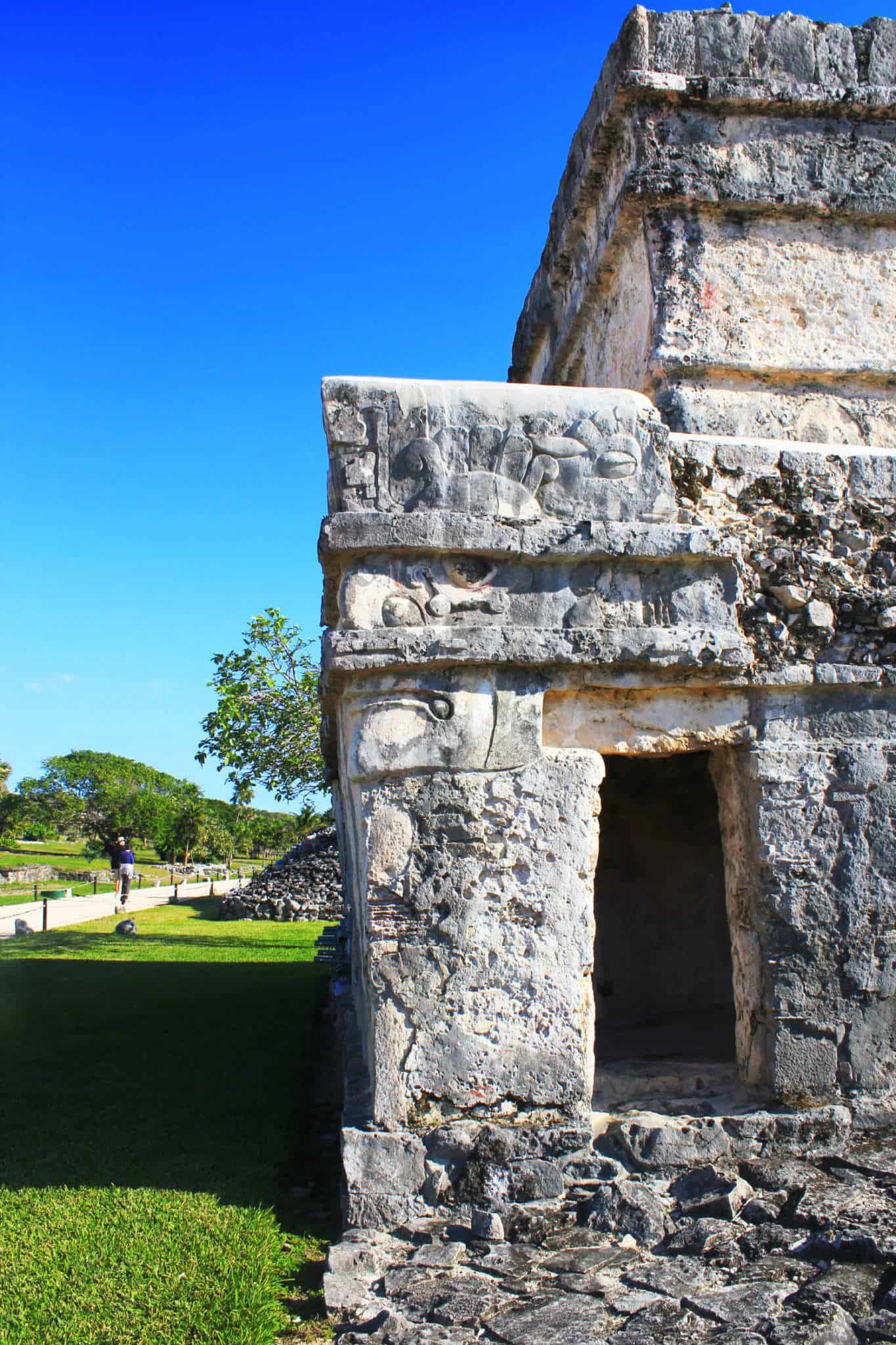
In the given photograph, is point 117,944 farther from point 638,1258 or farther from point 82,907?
point 638,1258

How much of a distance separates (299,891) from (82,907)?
4303 millimetres

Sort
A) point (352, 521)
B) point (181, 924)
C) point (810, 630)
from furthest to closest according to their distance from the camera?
point (181, 924)
point (810, 630)
point (352, 521)

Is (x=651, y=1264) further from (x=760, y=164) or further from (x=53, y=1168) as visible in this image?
(x=760, y=164)

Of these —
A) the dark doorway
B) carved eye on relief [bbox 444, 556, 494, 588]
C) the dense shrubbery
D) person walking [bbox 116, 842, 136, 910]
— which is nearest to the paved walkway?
person walking [bbox 116, 842, 136, 910]

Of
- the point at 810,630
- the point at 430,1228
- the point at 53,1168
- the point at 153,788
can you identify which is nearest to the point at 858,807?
the point at 810,630

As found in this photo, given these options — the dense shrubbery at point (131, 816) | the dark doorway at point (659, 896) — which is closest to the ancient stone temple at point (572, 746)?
the dark doorway at point (659, 896)

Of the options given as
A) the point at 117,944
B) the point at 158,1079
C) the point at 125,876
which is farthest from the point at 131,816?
the point at 158,1079

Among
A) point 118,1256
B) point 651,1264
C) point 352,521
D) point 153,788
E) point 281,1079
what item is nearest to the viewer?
point 651,1264

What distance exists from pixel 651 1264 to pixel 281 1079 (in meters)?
2.87

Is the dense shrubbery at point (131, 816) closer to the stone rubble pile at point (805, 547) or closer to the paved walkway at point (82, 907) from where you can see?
the paved walkway at point (82, 907)

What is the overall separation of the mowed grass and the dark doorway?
1.92 metres

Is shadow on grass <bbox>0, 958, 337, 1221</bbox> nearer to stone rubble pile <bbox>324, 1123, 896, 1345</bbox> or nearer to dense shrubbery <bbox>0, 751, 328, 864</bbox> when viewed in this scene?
stone rubble pile <bbox>324, 1123, 896, 1345</bbox>

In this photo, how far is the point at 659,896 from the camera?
6.27 m

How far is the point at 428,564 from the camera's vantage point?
3576mm
